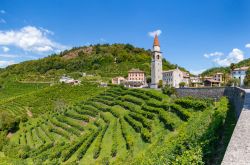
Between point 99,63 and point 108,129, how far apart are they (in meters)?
86.2

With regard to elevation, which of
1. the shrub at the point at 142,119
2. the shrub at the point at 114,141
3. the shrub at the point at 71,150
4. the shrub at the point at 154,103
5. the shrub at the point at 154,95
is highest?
the shrub at the point at 154,95

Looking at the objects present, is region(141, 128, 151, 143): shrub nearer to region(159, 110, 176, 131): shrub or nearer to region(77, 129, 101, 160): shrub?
region(159, 110, 176, 131): shrub

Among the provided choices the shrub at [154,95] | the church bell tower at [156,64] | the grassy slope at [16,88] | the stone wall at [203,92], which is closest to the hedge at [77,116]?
the shrub at [154,95]

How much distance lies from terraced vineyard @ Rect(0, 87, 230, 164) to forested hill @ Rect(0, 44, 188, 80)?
5072cm

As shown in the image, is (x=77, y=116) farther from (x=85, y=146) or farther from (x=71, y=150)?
(x=85, y=146)

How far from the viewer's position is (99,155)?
30438mm

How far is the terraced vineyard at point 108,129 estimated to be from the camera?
29547 millimetres

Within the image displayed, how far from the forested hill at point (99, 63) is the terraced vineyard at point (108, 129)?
50.7 m

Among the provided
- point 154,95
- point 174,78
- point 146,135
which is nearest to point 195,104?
point 146,135

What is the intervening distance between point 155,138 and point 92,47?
127 m

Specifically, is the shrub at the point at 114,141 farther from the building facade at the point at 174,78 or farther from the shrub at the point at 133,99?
the building facade at the point at 174,78

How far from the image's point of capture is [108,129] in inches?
1470

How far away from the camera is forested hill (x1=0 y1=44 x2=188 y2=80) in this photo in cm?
10994

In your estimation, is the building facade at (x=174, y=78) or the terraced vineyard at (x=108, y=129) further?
the building facade at (x=174, y=78)
